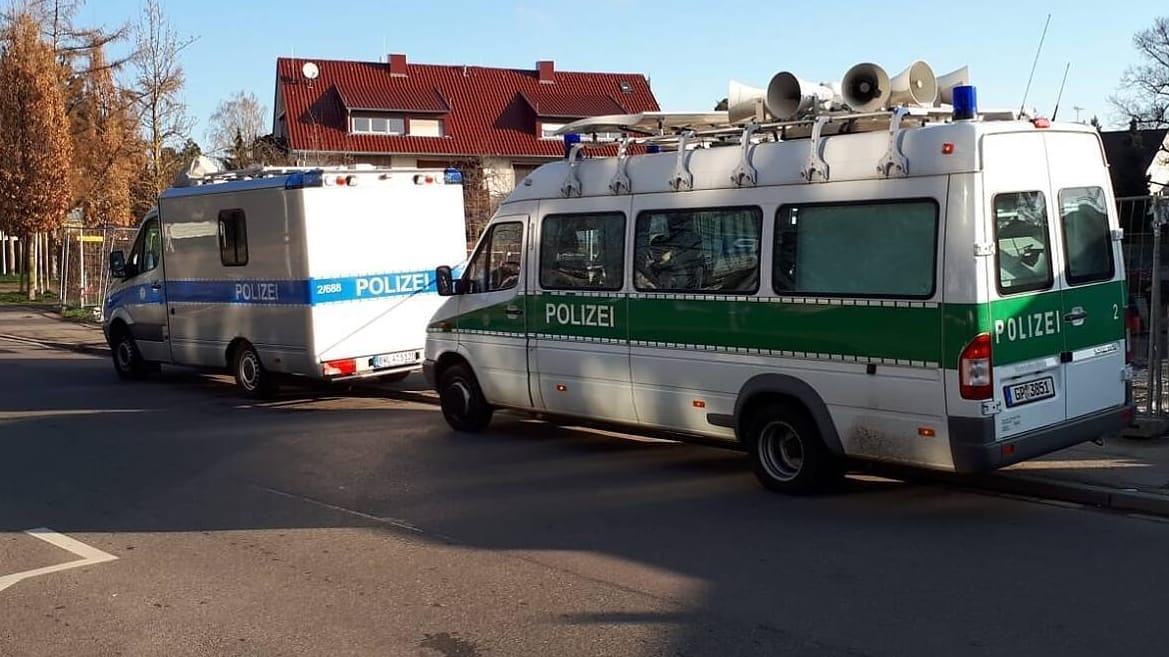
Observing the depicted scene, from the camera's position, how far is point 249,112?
50469 millimetres

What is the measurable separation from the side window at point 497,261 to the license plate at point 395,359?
125 inches

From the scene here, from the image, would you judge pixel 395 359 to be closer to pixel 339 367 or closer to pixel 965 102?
pixel 339 367

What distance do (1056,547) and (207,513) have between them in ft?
19.0

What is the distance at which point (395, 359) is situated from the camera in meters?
13.9

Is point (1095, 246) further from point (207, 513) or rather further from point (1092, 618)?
point (207, 513)

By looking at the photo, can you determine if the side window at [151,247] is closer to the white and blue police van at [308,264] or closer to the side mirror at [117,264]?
the white and blue police van at [308,264]

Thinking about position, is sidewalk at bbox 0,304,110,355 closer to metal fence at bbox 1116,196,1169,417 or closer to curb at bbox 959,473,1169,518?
curb at bbox 959,473,1169,518

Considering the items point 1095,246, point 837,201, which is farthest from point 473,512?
point 1095,246

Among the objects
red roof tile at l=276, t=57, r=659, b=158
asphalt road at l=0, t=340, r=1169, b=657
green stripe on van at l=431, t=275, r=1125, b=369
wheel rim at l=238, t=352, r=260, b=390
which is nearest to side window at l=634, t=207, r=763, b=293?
green stripe on van at l=431, t=275, r=1125, b=369

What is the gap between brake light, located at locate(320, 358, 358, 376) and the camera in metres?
13.2

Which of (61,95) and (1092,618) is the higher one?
(61,95)

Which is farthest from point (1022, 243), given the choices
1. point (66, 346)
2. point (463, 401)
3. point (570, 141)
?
point (66, 346)

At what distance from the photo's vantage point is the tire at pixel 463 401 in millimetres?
11102

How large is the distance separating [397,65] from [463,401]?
43.7 m
